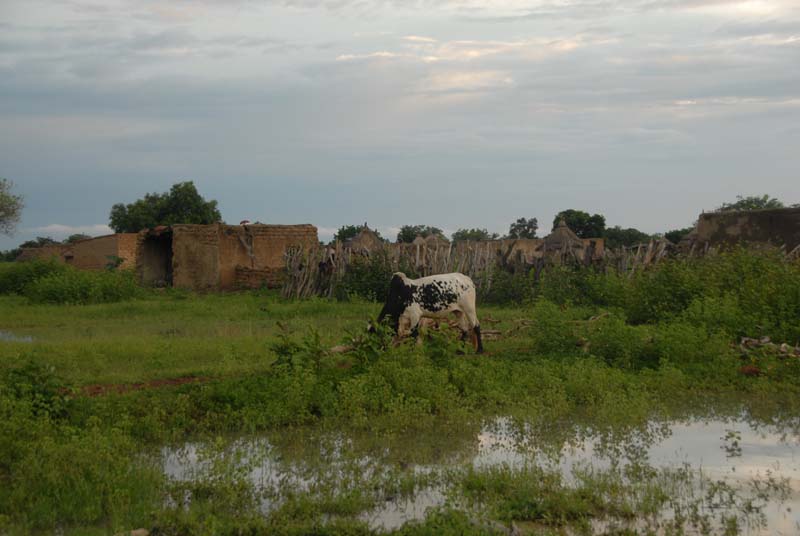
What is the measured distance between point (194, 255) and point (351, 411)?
16.3 m

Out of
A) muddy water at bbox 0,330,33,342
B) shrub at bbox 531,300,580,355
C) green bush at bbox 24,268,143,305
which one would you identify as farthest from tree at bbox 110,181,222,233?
shrub at bbox 531,300,580,355

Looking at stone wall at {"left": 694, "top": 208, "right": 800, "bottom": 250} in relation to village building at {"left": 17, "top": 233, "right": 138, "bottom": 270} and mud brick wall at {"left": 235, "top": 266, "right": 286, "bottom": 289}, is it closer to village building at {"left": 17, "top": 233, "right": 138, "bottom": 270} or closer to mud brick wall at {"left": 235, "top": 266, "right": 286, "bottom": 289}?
mud brick wall at {"left": 235, "top": 266, "right": 286, "bottom": 289}

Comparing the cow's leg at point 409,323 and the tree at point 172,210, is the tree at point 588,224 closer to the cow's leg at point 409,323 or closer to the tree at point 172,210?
the tree at point 172,210

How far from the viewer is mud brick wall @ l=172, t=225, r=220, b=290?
23.3m

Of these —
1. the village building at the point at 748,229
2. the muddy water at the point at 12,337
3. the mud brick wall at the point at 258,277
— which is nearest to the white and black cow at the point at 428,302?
the muddy water at the point at 12,337

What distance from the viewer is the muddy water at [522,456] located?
5.57m

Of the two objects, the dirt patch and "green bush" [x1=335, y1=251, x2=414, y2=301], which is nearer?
the dirt patch

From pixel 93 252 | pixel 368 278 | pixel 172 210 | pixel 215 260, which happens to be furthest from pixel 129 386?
pixel 172 210

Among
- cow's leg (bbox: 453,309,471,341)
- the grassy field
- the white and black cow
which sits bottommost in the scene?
the grassy field

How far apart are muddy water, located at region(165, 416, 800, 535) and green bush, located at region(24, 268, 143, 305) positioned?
46.4 feet

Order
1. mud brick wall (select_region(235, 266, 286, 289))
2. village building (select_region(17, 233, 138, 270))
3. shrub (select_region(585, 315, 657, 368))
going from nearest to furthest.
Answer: shrub (select_region(585, 315, 657, 368)), mud brick wall (select_region(235, 266, 286, 289)), village building (select_region(17, 233, 138, 270))

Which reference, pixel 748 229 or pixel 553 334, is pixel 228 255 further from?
pixel 553 334

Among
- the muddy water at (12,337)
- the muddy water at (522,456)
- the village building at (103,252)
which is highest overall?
the village building at (103,252)

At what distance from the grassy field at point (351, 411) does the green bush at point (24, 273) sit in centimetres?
1077
